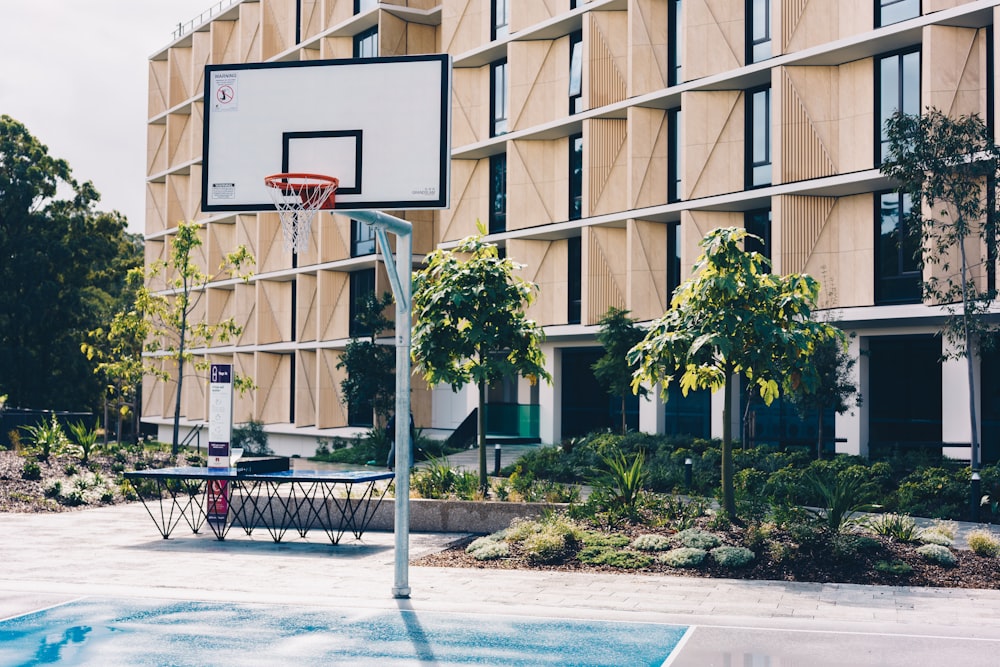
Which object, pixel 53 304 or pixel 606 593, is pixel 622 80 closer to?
pixel 606 593

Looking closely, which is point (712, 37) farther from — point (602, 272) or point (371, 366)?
point (371, 366)

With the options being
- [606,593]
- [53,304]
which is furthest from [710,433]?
[53,304]

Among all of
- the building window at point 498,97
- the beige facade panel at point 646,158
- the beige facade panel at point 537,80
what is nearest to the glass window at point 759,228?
the beige facade panel at point 646,158

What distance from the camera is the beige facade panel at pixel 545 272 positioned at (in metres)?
36.7

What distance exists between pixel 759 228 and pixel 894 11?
6.92 meters

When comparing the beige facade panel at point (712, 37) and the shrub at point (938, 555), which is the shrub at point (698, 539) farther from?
the beige facade panel at point (712, 37)

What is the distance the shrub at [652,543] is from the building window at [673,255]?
19.1m

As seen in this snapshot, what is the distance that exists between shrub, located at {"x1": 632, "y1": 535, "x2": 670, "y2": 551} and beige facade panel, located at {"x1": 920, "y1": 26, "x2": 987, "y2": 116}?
50.1 ft

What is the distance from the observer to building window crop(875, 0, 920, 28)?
2650 centimetres

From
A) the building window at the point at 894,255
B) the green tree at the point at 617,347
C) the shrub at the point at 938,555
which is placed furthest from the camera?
the green tree at the point at 617,347

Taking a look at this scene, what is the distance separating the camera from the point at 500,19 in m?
39.4

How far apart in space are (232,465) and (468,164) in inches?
931

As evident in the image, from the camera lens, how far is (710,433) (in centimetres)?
3188

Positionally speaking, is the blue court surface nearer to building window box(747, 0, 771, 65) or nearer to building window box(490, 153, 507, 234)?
building window box(747, 0, 771, 65)
